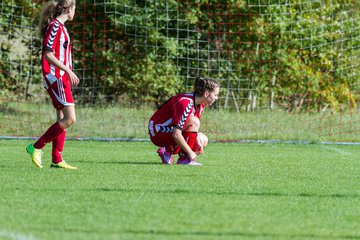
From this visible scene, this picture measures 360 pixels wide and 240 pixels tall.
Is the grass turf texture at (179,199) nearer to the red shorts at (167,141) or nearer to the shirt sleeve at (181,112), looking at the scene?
the red shorts at (167,141)

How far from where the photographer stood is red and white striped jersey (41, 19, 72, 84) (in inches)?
320

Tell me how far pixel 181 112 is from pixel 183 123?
0.12m

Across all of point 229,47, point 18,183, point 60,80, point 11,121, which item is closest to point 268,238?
point 18,183

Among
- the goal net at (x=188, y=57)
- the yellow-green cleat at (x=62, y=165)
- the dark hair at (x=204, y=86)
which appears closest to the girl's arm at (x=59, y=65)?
the yellow-green cleat at (x=62, y=165)

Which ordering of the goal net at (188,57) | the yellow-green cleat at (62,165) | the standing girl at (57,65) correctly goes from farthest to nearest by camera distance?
the goal net at (188,57)
the yellow-green cleat at (62,165)
the standing girl at (57,65)

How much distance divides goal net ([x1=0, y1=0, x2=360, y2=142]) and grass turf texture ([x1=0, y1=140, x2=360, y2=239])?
7.51 m

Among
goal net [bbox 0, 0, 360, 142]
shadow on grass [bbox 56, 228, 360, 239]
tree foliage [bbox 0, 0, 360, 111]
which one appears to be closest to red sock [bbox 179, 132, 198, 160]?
shadow on grass [bbox 56, 228, 360, 239]

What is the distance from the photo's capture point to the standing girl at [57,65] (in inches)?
319

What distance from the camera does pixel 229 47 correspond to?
17844 millimetres

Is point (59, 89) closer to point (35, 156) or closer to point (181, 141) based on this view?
point (35, 156)

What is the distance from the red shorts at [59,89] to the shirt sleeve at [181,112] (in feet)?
3.84

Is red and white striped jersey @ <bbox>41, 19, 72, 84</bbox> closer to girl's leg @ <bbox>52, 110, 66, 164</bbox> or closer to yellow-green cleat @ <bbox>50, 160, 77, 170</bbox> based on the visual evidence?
girl's leg @ <bbox>52, 110, 66, 164</bbox>

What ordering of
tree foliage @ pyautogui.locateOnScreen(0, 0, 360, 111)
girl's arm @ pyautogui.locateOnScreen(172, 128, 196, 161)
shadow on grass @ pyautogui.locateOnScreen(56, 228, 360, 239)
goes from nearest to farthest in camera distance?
shadow on grass @ pyautogui.locateOnScreen(56, 228, 360, 239) < girl's arm @ pyautogui.locateOnScreen(172, 128, 196, 161) < tree foliage @ pyautogui.locateOnScreen(0, 0, 360, 111)

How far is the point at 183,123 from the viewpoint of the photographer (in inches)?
344
